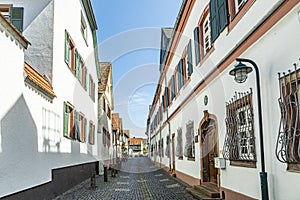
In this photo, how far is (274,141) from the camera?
582cm

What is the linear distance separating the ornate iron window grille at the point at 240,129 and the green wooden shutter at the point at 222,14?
1.86m

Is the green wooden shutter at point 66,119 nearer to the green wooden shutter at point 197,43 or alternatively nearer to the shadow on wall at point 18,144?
the shadow on wall at point 18,144

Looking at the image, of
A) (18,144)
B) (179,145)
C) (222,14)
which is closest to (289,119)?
(222,14)

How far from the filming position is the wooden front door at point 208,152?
35.3 ft

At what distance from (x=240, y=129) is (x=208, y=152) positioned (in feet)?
12.8

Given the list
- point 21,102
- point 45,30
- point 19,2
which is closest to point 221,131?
point 21,102

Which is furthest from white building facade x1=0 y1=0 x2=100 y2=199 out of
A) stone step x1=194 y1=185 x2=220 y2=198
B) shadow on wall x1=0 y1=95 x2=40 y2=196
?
stone step x1=194 y1=185 x2=220 y2=198

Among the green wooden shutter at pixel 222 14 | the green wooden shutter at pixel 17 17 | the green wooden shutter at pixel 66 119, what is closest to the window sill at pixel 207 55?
the green wooden shutter at pixel 222 14

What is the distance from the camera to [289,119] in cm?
524

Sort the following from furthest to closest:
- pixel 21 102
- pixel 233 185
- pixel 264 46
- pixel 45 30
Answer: pixel 45 30, pixel 233 185, pixel 21 102, pixel 264 46

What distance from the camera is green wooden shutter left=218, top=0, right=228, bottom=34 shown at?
27.0 ft

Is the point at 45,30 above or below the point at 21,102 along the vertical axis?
above

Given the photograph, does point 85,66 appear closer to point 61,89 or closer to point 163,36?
point 61,89

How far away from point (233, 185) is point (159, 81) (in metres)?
21.7
